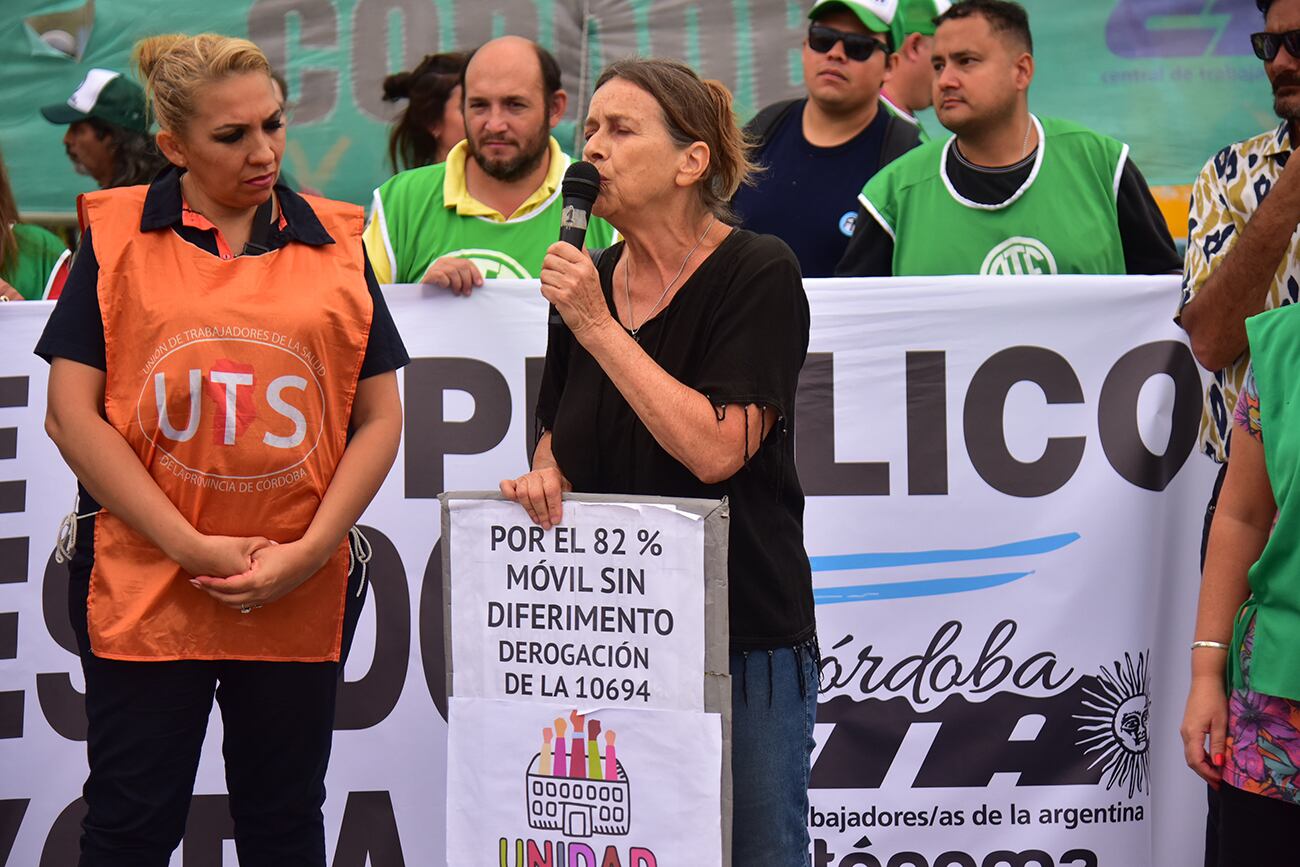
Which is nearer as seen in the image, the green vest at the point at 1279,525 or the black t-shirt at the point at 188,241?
the green vest at the point at 1279,525

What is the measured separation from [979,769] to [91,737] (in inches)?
82.5

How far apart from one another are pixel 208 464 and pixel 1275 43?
219 cm

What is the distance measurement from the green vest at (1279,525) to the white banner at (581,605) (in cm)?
84

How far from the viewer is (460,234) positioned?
13.4 feet

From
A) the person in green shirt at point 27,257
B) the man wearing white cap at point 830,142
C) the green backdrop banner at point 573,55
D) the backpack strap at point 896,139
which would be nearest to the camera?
the person in green shirt at point 27,257

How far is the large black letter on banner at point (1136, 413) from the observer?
145 inches

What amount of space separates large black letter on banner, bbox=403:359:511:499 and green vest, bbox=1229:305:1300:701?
201cm

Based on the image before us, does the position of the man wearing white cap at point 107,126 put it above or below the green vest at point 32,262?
above

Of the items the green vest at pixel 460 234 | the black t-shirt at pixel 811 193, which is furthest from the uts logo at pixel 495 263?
the black t-shirt at pixel 811 193

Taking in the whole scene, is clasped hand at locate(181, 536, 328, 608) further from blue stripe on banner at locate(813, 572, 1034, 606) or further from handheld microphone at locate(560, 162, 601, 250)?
blue stripe on banner at locate(813, 572, 1034, 606)

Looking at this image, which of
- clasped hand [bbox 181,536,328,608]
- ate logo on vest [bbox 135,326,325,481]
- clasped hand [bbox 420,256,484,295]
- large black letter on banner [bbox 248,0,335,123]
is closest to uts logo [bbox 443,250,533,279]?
clasped hand [bbox 420,256,484,295]

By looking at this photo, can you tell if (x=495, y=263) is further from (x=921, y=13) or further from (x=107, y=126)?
(x=921, y=13)

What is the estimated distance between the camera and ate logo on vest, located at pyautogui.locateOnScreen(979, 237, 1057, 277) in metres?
3.94

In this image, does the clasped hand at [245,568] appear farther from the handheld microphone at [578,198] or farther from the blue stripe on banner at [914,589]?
the blue stripe on banner at [914,589]
